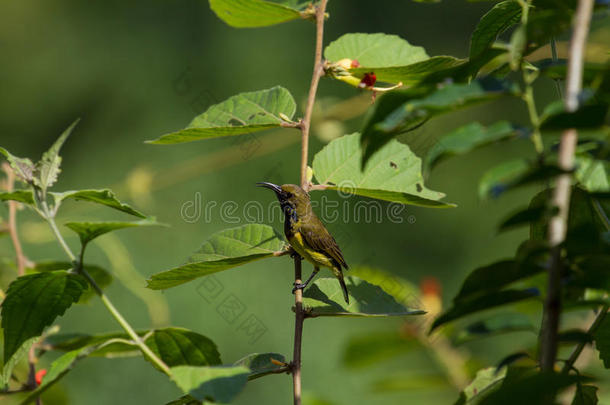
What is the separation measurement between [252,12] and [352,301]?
0.64 meters

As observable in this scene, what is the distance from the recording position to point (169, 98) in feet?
22.6

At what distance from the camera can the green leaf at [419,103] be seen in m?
0.75

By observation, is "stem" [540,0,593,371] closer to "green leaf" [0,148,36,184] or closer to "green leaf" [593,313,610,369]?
"green leaf" [593,313,610,369]

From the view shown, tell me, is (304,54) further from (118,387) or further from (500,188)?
(500,188)

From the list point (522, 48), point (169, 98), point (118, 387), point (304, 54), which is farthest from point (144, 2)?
point (522, 48)

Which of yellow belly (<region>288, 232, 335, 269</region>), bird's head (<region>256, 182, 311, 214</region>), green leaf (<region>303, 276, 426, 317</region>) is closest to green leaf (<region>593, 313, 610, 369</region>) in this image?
green leaf (<region>303, 276, 426, 317</region>)

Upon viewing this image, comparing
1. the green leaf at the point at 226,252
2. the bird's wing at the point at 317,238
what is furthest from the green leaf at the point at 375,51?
the bird's wing at the point at 317,238

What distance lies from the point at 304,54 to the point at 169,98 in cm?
146

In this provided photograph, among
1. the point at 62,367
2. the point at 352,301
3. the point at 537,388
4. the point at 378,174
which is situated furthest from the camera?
the point at 378,174

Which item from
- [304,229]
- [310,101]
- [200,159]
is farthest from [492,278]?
[200,159]

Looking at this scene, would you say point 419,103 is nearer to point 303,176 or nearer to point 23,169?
point 303,176

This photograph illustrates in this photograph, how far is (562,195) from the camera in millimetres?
690

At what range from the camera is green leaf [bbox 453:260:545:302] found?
2.57 feet

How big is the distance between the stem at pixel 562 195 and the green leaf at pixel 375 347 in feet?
2.00
